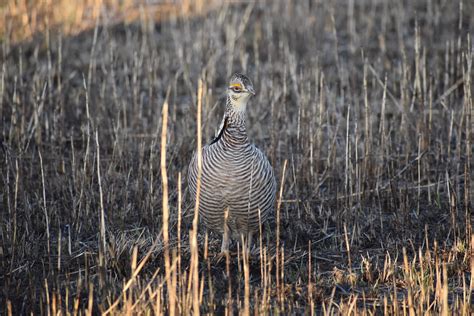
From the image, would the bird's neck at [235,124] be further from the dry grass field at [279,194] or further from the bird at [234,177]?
the dry grass field at [279,194]

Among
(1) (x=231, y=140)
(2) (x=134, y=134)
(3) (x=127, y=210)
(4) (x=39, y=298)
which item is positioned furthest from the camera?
(2) (x=134, y=134)

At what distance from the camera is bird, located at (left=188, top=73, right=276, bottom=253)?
20.9 feet

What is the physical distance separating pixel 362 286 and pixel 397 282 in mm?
256

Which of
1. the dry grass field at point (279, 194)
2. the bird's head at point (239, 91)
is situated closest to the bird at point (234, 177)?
the bird's head at point (239, 91)

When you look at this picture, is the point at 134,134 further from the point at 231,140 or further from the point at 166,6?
the point at 166,6

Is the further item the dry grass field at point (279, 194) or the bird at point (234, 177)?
the bird at point (234, 177)

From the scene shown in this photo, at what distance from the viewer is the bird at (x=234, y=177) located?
638 centimetres

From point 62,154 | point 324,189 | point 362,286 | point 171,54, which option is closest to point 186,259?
point 362,286

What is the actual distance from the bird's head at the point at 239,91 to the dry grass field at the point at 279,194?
0.55 m

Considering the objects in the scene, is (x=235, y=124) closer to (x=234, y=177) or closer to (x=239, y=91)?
(x=239, y=91)

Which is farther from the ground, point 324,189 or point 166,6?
point 166,6

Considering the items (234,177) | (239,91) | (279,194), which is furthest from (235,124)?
(279,194)

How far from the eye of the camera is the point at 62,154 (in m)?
8.74

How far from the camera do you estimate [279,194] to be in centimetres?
604
